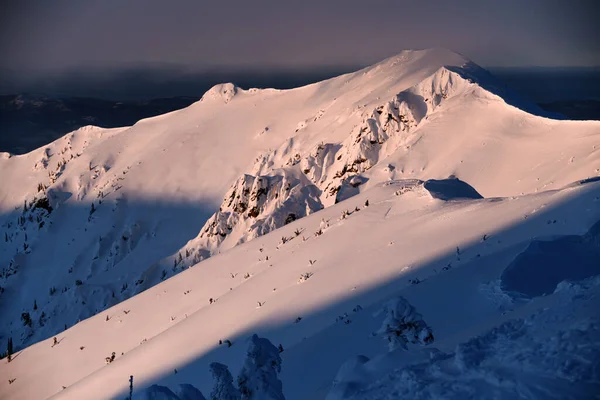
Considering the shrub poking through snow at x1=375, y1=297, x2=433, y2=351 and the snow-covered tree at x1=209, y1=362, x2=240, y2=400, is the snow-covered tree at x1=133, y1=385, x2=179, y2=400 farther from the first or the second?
the shrub poking through snow at x1=375, y1=297, x2=433, y2=351

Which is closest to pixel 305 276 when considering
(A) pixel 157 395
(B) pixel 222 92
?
(A) pixel 157 395

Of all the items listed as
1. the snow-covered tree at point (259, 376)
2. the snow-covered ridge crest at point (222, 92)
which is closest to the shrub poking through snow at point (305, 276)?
the snow-covered tree at point (259, 376)

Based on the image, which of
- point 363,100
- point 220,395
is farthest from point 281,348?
point 363,100

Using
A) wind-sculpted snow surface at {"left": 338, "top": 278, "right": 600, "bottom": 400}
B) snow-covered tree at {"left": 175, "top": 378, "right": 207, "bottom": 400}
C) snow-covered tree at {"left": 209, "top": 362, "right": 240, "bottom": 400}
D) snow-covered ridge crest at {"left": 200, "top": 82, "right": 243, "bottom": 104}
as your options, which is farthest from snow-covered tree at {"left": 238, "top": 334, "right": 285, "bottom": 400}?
snow-covered ridge crest at {"left": 200, "top": 82, "right": 243, "bottom": 104}

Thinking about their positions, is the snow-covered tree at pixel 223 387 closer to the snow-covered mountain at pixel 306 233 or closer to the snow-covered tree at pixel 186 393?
the snow-covered tree at pixel 186 393

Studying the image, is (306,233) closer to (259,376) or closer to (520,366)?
(259,376)

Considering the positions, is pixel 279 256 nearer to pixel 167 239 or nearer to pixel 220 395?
pixel 220 395
